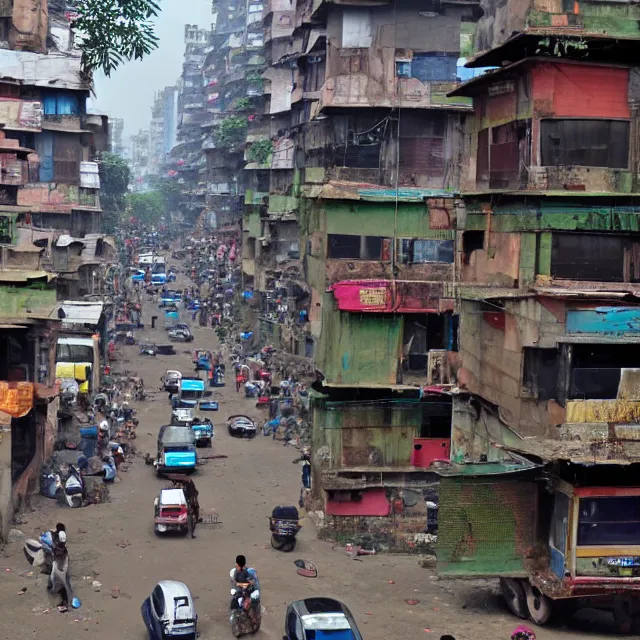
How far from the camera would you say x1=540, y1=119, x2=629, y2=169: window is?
23.2 m

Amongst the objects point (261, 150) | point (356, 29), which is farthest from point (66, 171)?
point (356, 29)

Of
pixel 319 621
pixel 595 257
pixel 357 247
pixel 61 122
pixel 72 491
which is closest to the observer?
pixel 319 621

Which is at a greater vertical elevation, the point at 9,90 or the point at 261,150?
the point at 9,90

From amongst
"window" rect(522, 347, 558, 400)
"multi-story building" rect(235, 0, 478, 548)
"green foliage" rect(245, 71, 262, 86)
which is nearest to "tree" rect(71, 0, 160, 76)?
"multi-story building" rect(235, 0, 478, 548)

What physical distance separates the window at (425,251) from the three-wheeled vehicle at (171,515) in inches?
364

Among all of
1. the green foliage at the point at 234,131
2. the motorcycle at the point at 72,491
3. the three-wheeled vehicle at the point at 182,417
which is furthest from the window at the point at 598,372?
the green foliage at the point at 234,131

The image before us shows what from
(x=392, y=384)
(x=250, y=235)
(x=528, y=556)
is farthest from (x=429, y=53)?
(x=250, y=235)

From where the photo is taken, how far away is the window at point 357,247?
1289 inches

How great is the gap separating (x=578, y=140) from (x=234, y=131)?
60.2 meters

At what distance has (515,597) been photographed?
76.5 feet

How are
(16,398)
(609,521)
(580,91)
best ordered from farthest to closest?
(16,398) < (580,91) < (609,521)

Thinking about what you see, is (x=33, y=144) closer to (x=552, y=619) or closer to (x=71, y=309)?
(x=71, y=309)

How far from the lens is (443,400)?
3166 centimetres

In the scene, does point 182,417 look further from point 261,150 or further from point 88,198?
point 261,150
